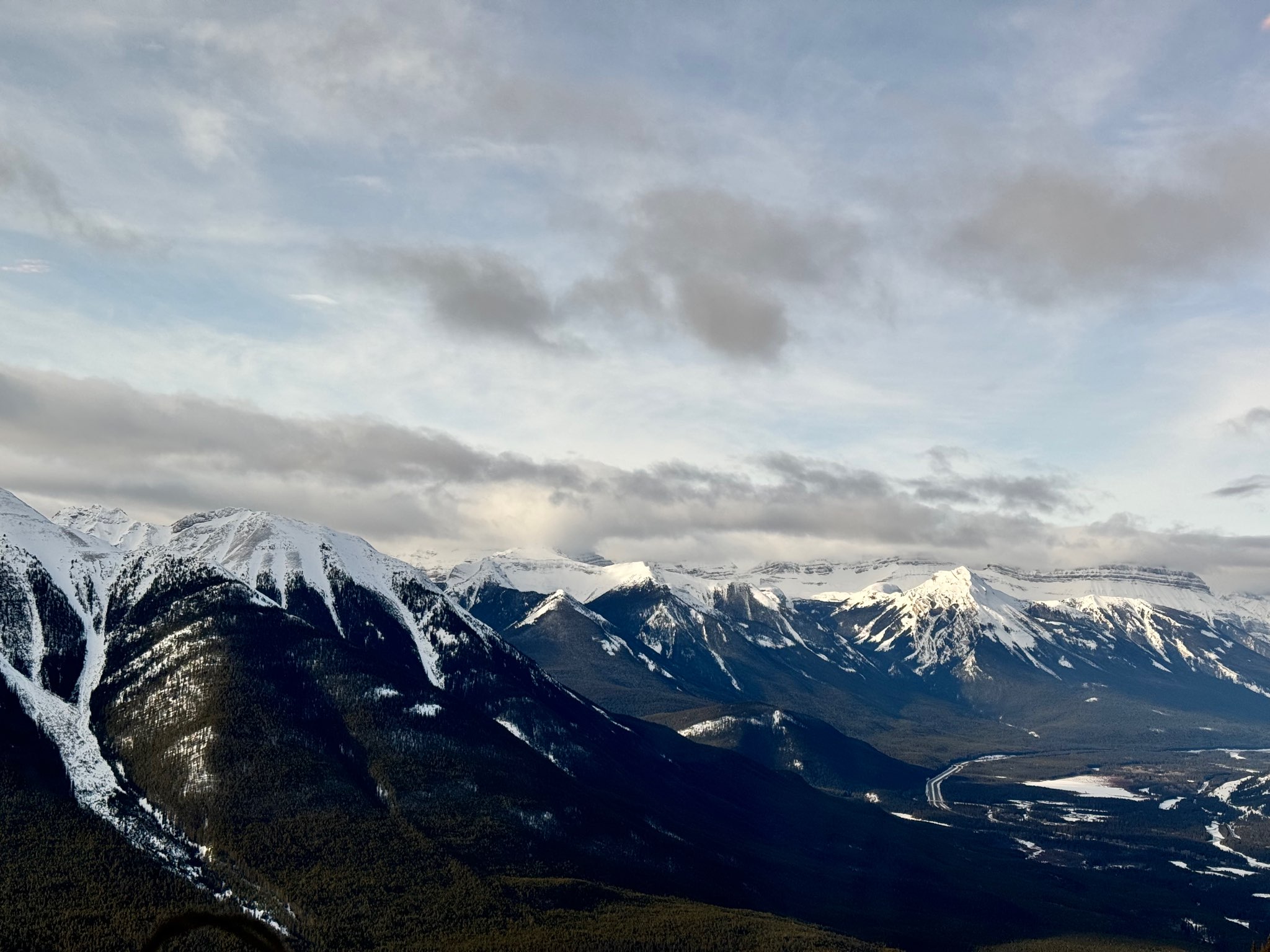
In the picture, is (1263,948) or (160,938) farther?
(1263,948)

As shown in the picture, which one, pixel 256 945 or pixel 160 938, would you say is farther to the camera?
→ pixel 160 938

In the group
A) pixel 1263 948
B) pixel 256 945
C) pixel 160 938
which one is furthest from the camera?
pixel 1263 948

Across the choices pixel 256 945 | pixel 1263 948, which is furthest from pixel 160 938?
pixel 1263 948

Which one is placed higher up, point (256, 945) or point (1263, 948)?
point (256, 945)

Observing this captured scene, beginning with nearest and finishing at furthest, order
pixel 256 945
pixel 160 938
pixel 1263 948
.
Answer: pixel 256 945 → pixel 160 938 → pixel 1263 948

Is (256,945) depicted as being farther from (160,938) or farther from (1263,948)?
(1263,948)

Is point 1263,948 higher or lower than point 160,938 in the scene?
lower
